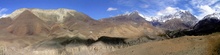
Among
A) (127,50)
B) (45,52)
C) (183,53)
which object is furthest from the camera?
(45,52)

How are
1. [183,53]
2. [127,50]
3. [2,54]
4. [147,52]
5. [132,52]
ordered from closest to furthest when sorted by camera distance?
[183,53] < [147,52] < [132,52] < [127,50] < [2,54]

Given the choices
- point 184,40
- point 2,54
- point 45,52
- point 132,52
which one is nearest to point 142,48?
point 132,52

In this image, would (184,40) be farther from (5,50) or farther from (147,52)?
(5,50)

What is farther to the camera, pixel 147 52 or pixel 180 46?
pixel 147 52

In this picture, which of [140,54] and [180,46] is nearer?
[180,46]

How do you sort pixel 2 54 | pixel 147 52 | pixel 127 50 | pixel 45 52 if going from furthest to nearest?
pixel 45 52, pixel 2 54, pixel 127 50, pixel 147 52

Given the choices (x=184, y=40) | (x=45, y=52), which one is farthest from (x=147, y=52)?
(x=45, y=52)

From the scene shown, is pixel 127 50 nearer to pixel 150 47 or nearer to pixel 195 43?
pixel 150 47

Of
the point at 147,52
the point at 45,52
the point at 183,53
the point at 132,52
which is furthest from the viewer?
the point at 45,52

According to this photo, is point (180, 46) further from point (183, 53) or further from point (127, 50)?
point (127, 50)
